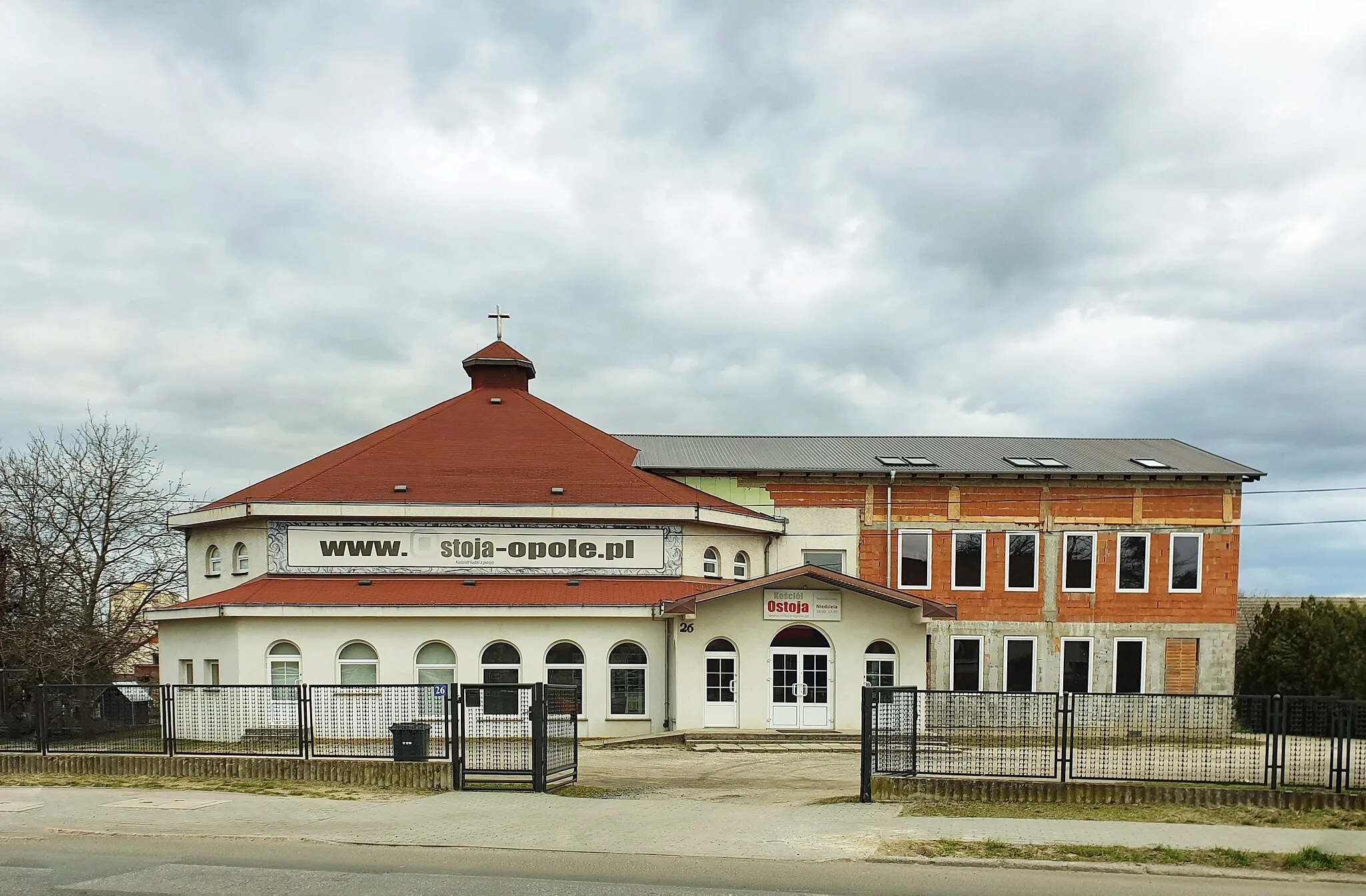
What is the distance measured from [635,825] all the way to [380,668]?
50.9 feet

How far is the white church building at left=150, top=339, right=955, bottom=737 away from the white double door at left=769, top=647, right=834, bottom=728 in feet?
0.12

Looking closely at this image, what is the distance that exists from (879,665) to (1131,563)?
407 inches

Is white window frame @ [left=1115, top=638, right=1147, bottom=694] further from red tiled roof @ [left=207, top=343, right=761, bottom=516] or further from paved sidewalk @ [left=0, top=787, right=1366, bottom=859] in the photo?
paved sidewalk @ [left=0, top=787, right=1366, bottom=859]

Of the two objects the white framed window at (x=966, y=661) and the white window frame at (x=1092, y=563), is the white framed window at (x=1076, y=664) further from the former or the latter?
the white framed window at (x=966, y=661)

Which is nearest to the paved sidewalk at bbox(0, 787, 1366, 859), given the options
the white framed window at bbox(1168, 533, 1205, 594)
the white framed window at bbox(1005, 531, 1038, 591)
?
the white framed window at bbox(1005, 531, 1038, 591)

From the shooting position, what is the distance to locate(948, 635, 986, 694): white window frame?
33.1 metres

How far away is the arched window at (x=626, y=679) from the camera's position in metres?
28.0

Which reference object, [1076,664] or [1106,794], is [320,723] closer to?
[1106,794]

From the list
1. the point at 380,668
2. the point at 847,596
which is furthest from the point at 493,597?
the point at 847,596

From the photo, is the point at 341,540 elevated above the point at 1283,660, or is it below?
above

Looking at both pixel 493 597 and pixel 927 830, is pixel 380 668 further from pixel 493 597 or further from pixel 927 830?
pixel 927 830

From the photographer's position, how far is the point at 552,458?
32281 millimetres

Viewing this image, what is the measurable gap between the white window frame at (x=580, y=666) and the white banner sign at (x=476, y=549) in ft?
8.63

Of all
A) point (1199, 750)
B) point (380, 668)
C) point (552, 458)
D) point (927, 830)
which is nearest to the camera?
point (927, 830)
